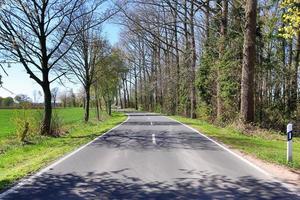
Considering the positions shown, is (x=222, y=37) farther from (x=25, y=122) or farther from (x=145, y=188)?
(x=145, y=188)

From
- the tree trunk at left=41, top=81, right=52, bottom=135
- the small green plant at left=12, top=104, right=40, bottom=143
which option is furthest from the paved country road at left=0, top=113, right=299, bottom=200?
the tree trunk at left=41, top=81, right=52, bottom=135

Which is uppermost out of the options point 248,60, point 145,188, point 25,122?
point 248,60

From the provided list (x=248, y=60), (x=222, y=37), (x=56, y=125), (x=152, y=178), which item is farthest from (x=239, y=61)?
(x=152, y=178)

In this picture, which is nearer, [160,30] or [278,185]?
[278,185]

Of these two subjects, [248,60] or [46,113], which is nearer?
[46,113]

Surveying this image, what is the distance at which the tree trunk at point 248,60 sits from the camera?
26.0 metres

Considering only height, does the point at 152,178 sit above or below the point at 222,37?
below

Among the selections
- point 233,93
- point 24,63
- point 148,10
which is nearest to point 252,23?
point 233,93

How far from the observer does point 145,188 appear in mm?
8961

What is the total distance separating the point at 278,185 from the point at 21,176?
18.7 ft

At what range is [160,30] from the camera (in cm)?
6444

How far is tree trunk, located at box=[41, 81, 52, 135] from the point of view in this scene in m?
23.9

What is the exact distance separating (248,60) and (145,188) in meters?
18.7

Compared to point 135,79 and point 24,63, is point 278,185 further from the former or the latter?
point 135,79
